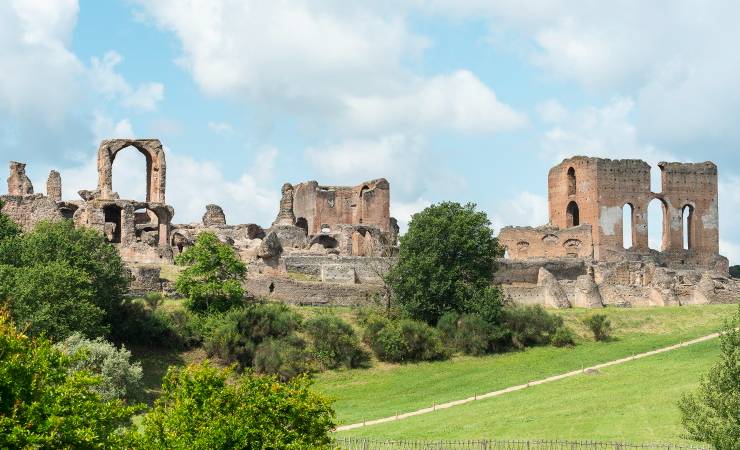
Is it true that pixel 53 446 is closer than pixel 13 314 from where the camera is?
Yes

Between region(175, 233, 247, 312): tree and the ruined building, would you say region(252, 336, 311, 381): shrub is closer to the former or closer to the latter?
region(175, 233, 247, 312): tree

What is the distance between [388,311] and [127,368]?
1623 cm

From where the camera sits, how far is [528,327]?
52.4 metres

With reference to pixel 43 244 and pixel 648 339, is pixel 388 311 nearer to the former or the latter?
pixel 648 339

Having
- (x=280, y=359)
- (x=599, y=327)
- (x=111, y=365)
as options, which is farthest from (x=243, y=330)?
(x=599, y=327)

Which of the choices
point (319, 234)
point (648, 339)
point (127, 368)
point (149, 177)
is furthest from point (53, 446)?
point (319, 234)

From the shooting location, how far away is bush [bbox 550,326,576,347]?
52000 mm

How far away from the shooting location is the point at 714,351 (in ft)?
155

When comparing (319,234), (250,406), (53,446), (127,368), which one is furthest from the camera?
(319,234)

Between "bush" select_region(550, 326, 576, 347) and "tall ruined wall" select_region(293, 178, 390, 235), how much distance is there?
83.3ft

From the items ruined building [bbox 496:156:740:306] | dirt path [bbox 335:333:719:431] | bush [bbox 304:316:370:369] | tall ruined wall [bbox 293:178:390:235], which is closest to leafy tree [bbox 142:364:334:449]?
dirt path [bbox 335:333:719:431]

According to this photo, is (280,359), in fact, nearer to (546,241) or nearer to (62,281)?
(62,281)

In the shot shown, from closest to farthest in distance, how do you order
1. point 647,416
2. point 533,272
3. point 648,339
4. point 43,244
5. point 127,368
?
point 647,416, point 127,368, point 43,244, point 648,339, point 533,272

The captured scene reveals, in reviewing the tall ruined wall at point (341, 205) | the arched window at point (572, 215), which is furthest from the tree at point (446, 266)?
the arched window at point (572, 215)
